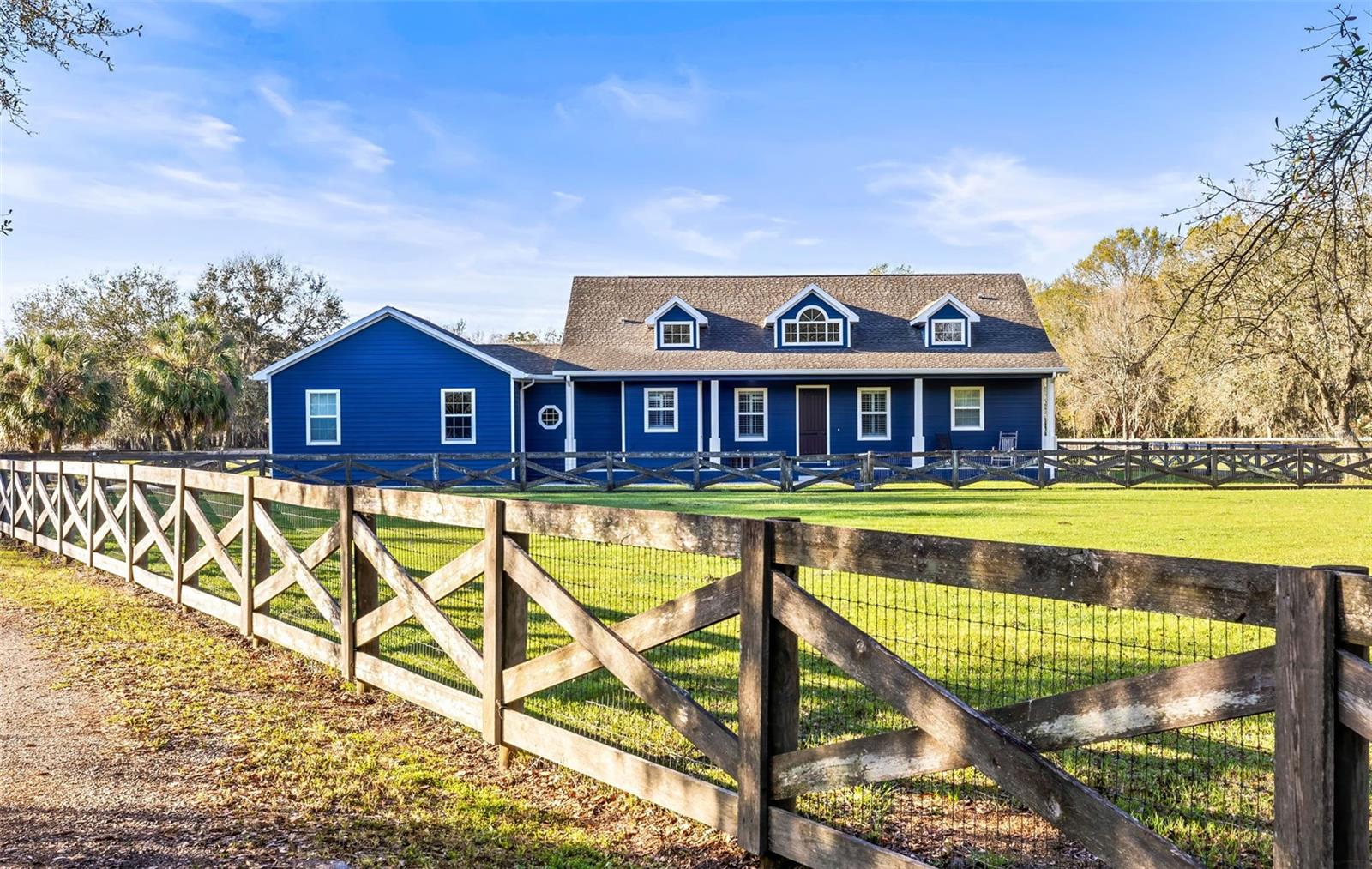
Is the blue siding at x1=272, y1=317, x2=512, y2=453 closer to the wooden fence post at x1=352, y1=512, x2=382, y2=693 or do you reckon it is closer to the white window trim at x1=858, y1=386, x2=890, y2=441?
the white window trim at x1=858, y1=386, x2=890, y2=441

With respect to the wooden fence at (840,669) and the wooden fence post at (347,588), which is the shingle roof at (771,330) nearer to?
the wooden fence post at (347,588)

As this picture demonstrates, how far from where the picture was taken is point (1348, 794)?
83.4 inches

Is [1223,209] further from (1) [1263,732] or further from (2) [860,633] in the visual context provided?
(2) [860,633]

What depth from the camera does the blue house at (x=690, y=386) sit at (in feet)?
83.3

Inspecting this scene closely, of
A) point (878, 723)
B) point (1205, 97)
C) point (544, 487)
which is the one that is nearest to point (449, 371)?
point (544, 487)

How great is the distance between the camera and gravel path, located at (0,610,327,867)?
3.69m

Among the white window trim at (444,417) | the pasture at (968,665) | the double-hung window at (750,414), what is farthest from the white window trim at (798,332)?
the pasture at (968,665)

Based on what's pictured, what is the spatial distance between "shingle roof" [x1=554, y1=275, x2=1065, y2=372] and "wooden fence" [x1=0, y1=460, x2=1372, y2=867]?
2047 centimetres

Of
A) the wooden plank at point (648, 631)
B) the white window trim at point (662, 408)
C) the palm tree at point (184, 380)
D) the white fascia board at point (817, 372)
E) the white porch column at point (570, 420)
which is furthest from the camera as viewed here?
the palm tree at point (184, 380)

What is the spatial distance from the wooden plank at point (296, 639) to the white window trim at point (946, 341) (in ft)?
74.1

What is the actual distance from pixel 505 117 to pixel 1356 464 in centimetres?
2269

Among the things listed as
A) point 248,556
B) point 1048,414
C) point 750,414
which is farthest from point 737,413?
point 248,556

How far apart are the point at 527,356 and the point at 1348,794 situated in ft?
84.7

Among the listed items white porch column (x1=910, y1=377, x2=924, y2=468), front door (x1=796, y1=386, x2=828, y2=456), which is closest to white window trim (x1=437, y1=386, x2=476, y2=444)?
front door (x1=796, y1=386, x2=828, y2=456)
